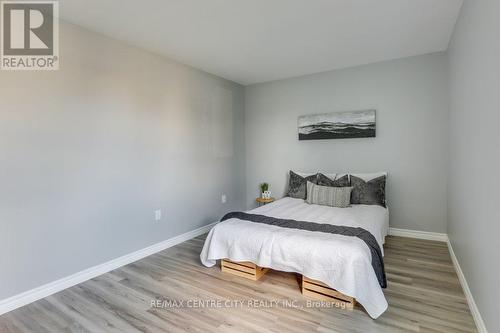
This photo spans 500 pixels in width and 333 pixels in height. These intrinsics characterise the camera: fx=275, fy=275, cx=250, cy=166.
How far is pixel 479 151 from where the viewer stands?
1829 mm

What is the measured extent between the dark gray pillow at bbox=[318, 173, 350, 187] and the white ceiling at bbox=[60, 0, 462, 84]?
161cm

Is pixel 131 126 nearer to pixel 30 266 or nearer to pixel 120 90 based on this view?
pixel 120 90

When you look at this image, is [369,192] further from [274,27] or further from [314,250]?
[274,27]

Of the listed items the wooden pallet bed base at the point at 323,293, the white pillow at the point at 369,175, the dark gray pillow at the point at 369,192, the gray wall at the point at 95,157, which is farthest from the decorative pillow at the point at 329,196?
the gray wall at the point at 95,157

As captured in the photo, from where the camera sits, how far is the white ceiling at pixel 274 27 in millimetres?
2338

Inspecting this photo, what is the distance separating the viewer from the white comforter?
2.02 meters

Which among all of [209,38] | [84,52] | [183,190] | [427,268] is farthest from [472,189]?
[84,52]

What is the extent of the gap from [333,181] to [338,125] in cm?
87

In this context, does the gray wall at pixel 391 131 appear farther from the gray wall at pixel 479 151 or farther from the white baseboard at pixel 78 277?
the white baseboard at pixel 78 277

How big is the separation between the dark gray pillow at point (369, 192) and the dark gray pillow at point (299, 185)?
0.58m

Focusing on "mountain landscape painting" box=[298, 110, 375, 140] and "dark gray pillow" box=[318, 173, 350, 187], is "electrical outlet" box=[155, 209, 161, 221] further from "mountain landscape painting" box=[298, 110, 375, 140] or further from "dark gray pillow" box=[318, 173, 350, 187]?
"mountain landscape painting" box=[298, 110, 375, 140]

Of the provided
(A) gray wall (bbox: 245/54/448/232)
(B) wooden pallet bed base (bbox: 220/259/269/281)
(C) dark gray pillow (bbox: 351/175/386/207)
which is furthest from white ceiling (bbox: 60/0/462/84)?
(B) wooden pallet bed base (bbox: 220/259/269/281)

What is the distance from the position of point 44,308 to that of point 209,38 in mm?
2904

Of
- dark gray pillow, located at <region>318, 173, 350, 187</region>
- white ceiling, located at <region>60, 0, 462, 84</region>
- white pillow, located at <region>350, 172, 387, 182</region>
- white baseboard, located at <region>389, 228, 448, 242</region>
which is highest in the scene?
white ceiling, located at <region>60, 0, 462, 84</region>
